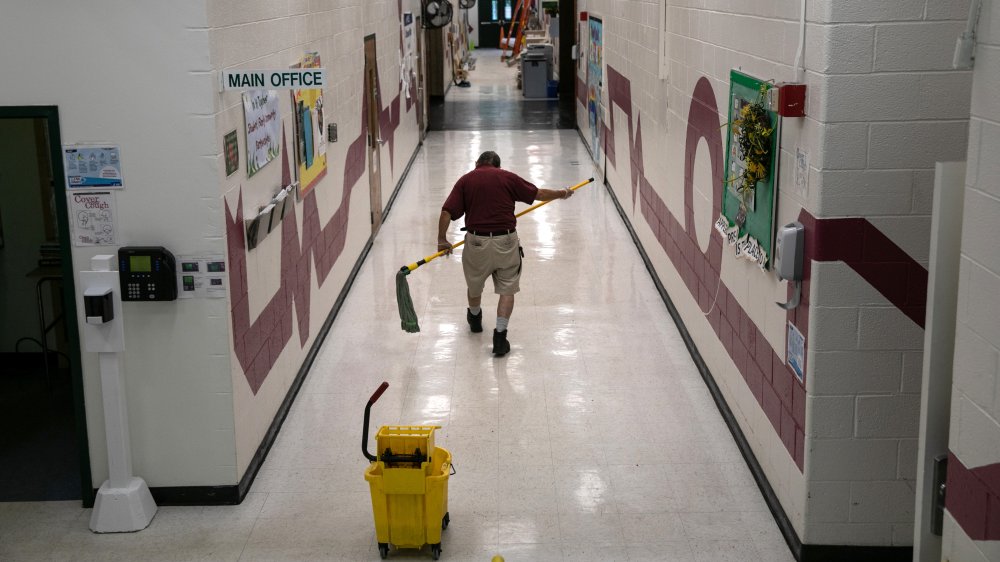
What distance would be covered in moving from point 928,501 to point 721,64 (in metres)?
3.35

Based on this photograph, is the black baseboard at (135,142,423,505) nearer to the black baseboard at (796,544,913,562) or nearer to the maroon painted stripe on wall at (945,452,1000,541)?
the black baseboard at (796,544,913,562)

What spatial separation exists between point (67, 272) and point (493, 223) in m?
3.14

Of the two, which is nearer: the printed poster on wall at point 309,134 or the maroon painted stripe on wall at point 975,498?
the maroon painted stripe on wall at point 975,498

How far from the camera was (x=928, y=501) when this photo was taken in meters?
3.42

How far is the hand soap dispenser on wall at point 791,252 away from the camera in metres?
4.35

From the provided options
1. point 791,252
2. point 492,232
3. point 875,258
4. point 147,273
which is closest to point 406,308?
point 492,232

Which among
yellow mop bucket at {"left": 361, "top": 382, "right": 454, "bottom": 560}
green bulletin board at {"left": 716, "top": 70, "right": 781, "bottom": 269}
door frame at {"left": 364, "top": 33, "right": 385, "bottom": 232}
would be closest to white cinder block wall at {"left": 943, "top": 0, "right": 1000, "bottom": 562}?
green bulletin board at {"left": 716, "top": 70, "right": 781, "bottom": 269}

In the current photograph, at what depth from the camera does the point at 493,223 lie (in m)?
7.36

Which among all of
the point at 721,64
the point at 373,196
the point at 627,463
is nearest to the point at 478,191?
the point at 721,64

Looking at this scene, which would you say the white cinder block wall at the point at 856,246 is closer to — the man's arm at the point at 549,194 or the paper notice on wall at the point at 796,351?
the paper notice on wall at the point at 796,351

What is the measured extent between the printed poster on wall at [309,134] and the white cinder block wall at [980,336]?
468cm

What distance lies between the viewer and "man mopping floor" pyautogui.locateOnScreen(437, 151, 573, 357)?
730 centimetres

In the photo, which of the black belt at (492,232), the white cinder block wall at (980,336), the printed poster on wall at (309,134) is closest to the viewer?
the white cinder block wall at (980,336)

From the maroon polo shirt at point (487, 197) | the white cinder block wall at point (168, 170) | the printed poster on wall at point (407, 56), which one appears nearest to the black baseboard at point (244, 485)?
the white cinder block wall at point (168, 170)
